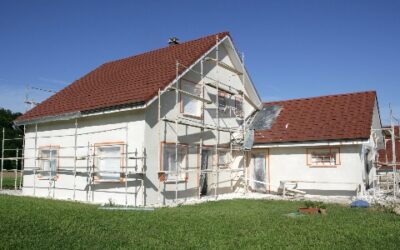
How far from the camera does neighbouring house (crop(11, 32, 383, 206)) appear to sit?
14.8m

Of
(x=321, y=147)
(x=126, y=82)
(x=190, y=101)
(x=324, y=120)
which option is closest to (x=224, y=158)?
(x=190, y=101)

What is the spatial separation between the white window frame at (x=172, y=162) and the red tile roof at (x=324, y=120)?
5290 mm

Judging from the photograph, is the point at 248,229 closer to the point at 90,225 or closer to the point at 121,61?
the point at 90,225

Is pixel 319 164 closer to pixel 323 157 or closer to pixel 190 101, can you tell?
pixel 323 157

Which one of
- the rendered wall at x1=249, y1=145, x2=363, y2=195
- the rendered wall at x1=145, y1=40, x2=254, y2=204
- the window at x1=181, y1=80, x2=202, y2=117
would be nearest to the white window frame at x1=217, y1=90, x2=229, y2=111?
the rendered wall at x1=145, y1=40, x2=254, y2=204

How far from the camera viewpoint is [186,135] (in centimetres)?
1675

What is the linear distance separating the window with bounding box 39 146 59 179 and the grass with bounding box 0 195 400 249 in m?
5.36

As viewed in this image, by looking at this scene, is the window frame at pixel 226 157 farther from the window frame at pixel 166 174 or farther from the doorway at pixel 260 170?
the window frame at pixel 166 174

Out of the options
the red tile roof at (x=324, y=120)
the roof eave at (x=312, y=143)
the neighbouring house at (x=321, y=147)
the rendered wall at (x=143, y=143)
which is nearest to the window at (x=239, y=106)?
the rendered wall at (x=143, y=143)

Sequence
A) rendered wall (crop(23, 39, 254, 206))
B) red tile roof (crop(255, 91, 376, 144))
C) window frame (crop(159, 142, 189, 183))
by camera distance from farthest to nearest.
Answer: red tile roof (crop(255, 91, 376, 144)) → window frame (crop(159, 142, 189, 183)) → rendered wall (crop(23, 39, 254, 206))

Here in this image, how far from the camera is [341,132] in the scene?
1828 centimetres

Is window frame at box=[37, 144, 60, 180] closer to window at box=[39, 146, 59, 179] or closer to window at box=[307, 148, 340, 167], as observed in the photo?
window at box=[39, 146, 59, 179]

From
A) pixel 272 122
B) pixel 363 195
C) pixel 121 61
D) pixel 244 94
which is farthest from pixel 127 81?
pixel 363 195

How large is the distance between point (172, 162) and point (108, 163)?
2.55m
